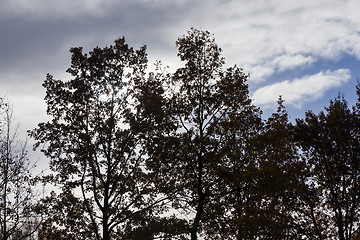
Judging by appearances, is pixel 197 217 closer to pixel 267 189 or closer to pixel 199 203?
pixel 199 203

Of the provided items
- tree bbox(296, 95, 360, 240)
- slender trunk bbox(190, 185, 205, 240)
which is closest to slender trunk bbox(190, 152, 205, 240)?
slender trunk bbox(190, 185, 205, 240)

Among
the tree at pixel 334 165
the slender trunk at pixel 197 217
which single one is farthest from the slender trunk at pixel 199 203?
the tree at pixel 334 165

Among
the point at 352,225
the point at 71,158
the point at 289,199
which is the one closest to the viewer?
the point at 71,158

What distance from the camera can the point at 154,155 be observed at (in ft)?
64.5

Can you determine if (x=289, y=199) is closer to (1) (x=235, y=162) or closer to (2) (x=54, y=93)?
(1) (x=235, y=162)

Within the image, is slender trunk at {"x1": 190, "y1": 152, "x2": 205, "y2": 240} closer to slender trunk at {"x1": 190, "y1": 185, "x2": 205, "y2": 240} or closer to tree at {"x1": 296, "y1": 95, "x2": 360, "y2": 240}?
slender trunk at {"x1": 190, "y1": 185, "x2": 205, "y2": 240}

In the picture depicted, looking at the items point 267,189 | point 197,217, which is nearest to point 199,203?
point 197,217

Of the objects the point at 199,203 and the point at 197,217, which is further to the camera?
the point at 199,203

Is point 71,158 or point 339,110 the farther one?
point 339,110

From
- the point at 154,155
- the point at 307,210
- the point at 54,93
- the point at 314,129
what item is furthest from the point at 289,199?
the point at 54,93

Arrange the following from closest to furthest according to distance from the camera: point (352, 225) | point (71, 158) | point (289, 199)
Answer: point (71, 158) < point (352, 225) < point (289, 199)

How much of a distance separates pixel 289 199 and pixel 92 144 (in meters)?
13.4

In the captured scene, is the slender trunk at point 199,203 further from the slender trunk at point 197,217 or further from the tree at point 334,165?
the tree at point 334,165

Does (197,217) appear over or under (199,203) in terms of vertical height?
under
